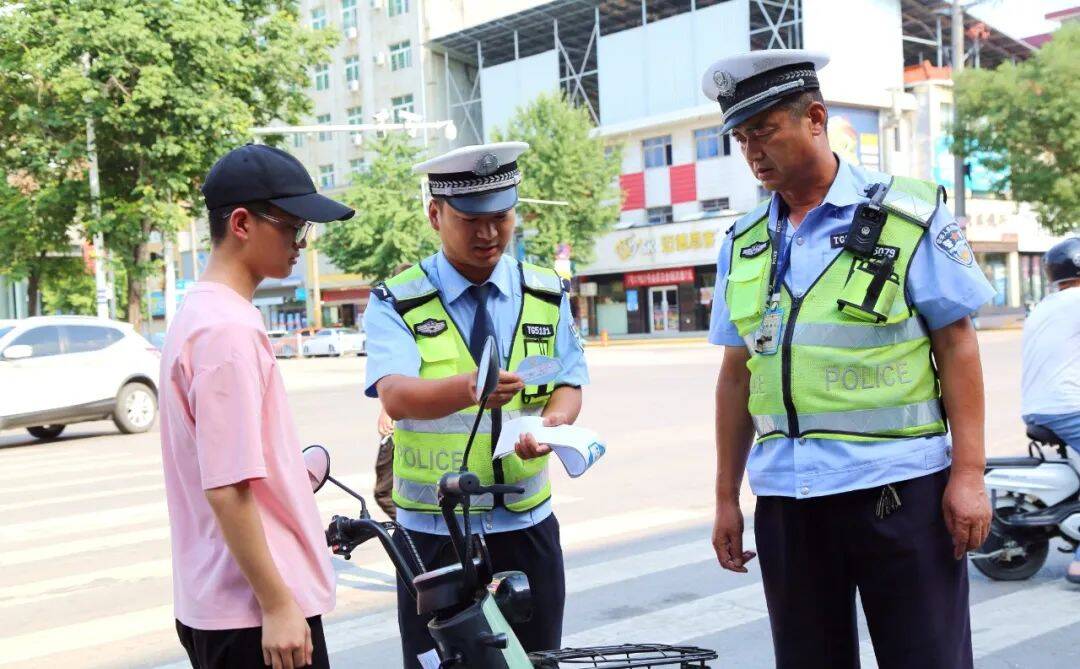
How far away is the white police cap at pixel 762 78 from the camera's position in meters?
2.57

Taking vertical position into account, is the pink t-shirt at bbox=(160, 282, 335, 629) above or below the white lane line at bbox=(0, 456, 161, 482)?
above

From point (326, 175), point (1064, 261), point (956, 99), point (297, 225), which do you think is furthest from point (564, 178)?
point (297, 225)

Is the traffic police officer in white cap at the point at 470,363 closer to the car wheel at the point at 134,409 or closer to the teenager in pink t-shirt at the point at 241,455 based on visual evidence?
the teenager in pink t-shirt at the point at 241,455

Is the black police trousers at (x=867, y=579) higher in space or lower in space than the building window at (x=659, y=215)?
lower

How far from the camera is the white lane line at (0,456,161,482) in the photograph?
11.0m

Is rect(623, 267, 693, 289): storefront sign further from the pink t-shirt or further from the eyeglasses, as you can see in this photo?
the pink t-shirt

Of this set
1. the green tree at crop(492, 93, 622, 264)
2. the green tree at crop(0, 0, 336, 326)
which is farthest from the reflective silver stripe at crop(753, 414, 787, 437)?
the green tree at crop(492, 93, 622, 264)

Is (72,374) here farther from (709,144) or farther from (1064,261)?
(709,144)

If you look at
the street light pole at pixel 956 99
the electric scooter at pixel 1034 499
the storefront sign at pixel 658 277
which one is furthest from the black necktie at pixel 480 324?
the storefront sign at pixel 658 277

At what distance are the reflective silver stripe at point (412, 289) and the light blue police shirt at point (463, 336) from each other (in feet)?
0.10

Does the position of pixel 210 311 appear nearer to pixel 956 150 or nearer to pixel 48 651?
pixel 48 651

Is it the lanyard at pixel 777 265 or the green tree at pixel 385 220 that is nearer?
the lanyard at pixel 777 265

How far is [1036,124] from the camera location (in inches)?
1209

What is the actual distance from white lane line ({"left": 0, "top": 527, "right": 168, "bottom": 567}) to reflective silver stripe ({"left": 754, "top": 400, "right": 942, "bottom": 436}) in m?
6.08
